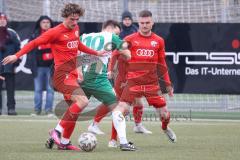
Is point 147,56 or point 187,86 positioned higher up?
point 147,56

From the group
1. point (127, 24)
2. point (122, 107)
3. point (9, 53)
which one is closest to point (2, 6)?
point (9, 53)

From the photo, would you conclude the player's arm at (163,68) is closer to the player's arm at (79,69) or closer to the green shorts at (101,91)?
the green shorts at (101,91)

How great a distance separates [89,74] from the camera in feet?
43.2

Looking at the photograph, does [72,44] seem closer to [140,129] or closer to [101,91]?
[101,91]

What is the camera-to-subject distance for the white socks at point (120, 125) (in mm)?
12367

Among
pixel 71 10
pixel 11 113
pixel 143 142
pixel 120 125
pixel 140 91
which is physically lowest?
pixel 11 113

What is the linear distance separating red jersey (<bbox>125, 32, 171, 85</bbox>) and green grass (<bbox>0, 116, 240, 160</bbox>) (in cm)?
106

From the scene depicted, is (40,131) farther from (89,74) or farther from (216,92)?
(216,92)

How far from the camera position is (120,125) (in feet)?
40.9

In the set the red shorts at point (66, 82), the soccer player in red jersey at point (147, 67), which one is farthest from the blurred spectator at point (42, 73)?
the red shorts at point (66, 82)

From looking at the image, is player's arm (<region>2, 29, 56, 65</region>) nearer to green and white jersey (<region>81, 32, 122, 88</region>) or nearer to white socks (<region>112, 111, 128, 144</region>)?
green and white jersey (<region>81, 32, 122, 88</region>)

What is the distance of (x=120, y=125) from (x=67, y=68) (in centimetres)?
118

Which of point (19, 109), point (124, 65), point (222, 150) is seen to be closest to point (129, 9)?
point (19, 109)

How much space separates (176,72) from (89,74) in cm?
779
